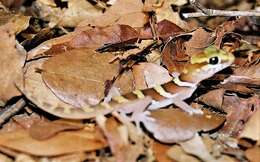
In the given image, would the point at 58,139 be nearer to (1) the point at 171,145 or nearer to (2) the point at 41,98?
(2) the point at 41,98

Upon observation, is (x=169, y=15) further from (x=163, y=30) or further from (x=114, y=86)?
(x=114, y=86)

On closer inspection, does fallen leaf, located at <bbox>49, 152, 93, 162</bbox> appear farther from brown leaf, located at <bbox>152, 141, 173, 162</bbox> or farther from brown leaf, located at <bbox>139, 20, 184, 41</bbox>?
brown leaf, located at <bbox>139, 20, 184, 41</bbox>

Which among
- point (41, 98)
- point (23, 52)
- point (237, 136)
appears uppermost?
point (23, 52)

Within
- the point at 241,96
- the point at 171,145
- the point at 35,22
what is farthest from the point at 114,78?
the point at 35,22

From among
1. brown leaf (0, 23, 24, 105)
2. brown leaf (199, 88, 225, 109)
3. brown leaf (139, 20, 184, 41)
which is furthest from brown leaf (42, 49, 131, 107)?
brown leaf (199, 88, 225, 109)

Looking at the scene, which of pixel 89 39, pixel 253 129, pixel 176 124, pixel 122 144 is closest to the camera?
pixel 122 144

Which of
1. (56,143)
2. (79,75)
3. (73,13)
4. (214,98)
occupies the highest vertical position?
(73,13)

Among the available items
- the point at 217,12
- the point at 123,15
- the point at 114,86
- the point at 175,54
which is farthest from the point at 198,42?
the point at 114,86
